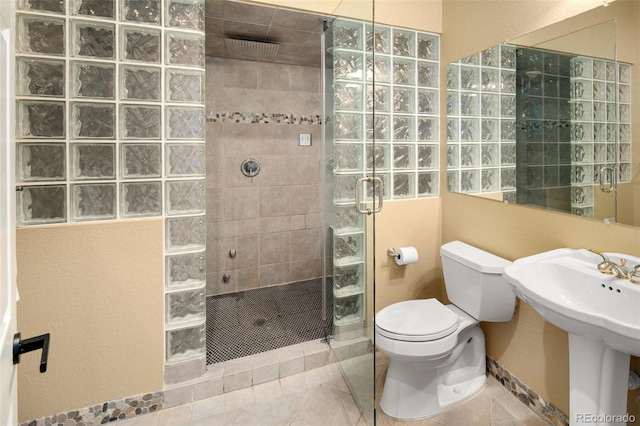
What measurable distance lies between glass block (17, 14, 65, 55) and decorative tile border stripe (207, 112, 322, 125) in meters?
1.35

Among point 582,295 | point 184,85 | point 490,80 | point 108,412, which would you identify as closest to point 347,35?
point 490,80

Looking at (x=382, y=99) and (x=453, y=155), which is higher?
(x=382, y=99)

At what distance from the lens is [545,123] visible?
1590 millimetres

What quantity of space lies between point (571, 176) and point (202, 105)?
1.79 m

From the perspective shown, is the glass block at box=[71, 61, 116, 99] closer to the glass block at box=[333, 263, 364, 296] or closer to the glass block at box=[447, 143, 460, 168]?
the glass block at box=[333, 263, 364, 296]

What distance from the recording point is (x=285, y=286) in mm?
3154

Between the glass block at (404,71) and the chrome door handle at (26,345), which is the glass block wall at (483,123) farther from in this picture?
the chrome door handle at (26,345)

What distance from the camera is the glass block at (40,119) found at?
4.66ft

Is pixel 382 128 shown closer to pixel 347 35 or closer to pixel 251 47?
pixel 347 35

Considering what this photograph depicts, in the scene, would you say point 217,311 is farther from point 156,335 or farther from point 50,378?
point 50,378

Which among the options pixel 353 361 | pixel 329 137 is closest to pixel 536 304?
pixel 353 361

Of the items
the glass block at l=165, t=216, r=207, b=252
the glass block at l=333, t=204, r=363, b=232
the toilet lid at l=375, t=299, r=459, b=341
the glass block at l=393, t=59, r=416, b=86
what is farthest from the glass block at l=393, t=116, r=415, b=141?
the glass block at l=165, t=216, r=207, b=252

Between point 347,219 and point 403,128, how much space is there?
74cm

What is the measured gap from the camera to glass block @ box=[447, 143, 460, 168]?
2.11 m
